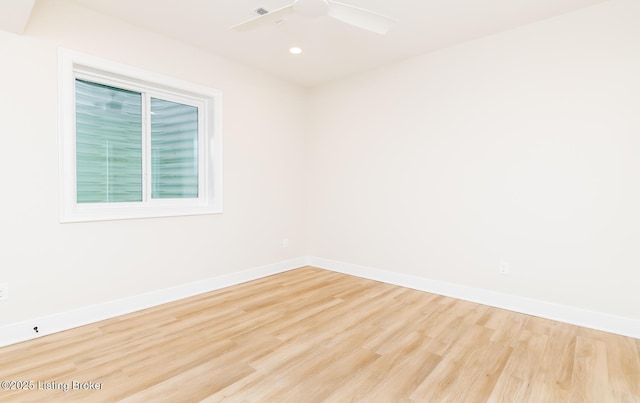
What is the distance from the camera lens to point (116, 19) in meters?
2.73

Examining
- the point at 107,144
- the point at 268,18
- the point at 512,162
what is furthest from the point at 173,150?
the point at 512,162

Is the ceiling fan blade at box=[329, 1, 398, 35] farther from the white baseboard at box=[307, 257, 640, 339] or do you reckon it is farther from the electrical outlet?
the electrical outlet

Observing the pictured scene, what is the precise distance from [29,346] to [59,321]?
26cm

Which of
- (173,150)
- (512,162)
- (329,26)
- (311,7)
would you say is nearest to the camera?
(311,7)

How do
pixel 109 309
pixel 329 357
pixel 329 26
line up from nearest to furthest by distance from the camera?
1. pixel 329 357
2. pixel 109 309
3. pixel 329 26

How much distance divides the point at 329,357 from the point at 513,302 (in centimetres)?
193

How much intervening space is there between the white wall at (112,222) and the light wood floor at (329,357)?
387mm

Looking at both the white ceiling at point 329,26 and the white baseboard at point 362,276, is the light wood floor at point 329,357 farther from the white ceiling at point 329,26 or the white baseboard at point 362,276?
the white ceiling at point 329,26

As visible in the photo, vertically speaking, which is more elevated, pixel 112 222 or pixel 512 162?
pixel 512 162

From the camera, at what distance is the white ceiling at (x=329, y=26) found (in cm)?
253

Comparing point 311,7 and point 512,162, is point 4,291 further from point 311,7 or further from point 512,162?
point 512,162

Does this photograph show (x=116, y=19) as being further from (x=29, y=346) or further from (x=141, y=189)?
(x=29, y=346)

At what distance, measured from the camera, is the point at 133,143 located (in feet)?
9.96

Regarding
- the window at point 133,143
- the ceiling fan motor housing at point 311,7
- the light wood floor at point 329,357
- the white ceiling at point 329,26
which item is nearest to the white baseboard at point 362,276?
the light wood floor at point 329,357
